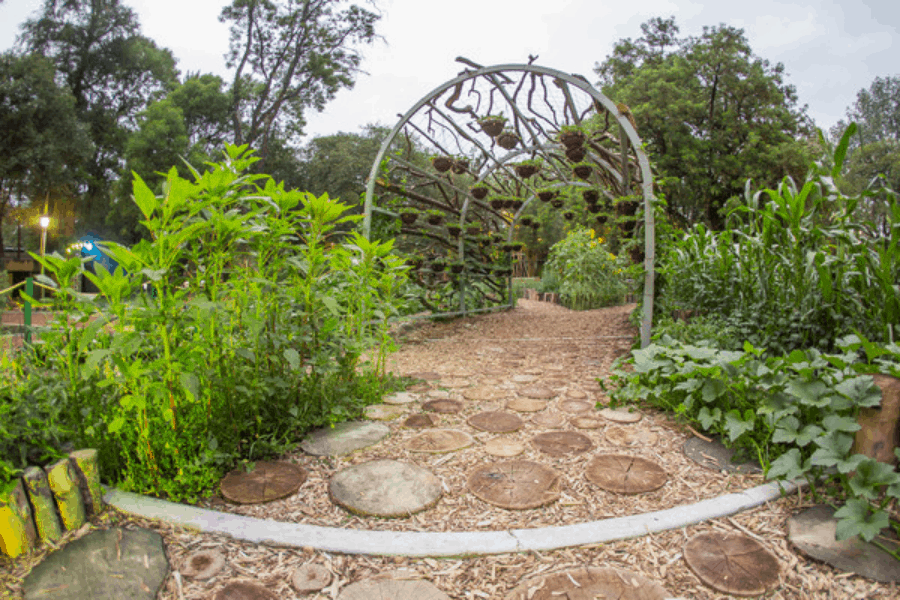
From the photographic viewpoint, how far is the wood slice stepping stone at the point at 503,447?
1.85 metres

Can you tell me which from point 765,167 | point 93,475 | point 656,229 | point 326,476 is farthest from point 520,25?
point 765,167

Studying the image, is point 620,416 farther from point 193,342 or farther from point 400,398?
point 193,342

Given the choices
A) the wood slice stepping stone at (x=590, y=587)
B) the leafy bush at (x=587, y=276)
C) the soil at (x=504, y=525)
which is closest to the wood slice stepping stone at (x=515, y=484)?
the soil at (x=504, y=525)

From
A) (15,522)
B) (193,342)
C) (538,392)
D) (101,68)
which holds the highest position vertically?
(101,68)

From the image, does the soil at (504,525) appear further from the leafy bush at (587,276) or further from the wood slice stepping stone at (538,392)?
the leafy bush at (587,276)

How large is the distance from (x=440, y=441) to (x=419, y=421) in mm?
282

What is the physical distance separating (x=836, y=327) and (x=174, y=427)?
2.78 meters

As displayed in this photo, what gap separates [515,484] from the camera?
Answer: 1591 mm

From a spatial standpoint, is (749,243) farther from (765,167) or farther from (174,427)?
(765,167)

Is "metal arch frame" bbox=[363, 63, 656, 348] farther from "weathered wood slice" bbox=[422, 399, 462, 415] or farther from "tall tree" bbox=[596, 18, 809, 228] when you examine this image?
"tall tree" bbox=[596, 18, 809, 228]

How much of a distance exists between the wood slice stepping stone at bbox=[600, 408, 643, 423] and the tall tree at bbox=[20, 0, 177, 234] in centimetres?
1893

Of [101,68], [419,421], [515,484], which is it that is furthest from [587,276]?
[101,68]

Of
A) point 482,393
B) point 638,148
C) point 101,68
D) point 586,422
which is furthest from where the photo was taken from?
point 101,68

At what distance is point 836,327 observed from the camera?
2.13m
